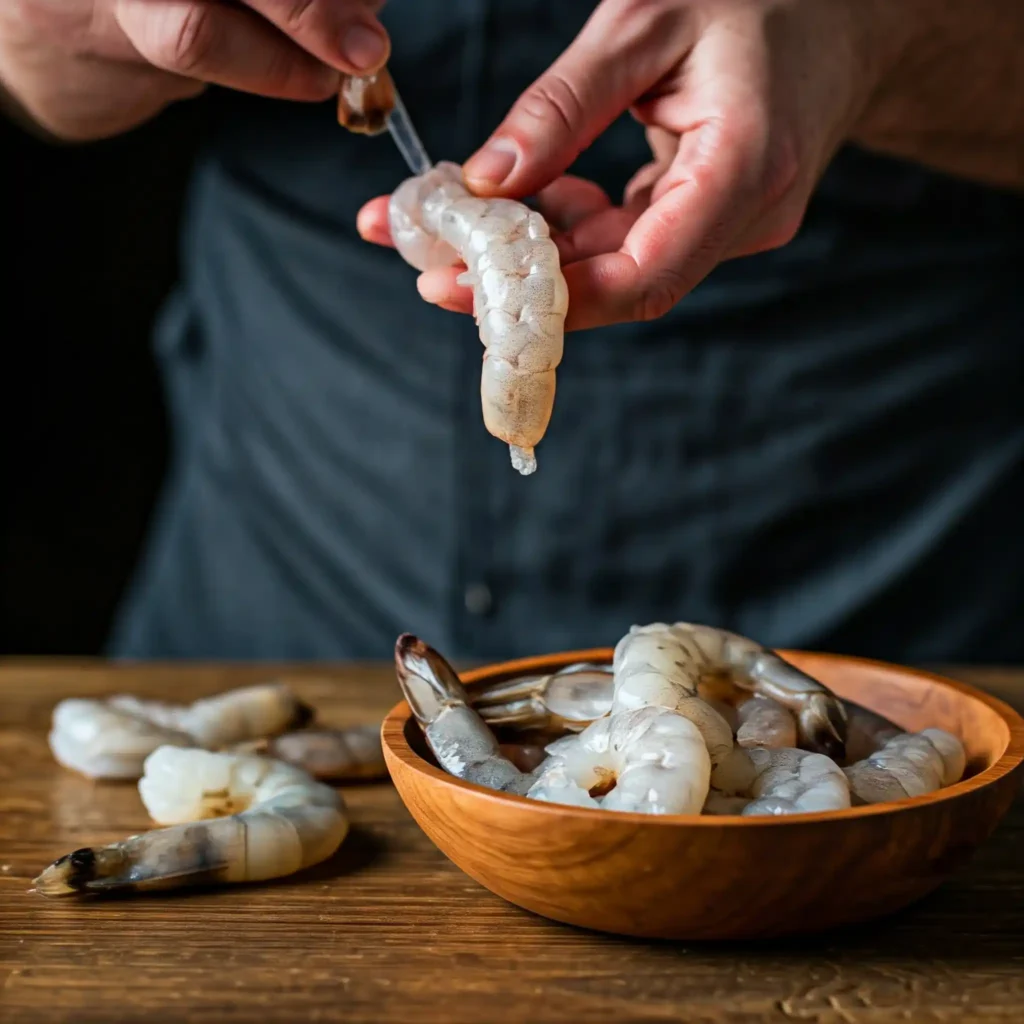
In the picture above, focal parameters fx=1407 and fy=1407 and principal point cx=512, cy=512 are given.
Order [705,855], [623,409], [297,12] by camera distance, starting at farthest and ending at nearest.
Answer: [623,409] < [297,12] < [705,855]

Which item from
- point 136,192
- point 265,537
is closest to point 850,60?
point 265,537

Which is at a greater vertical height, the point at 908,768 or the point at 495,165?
the point at 495,165

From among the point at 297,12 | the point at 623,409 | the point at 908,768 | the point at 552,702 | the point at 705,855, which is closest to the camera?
the point at 705,855

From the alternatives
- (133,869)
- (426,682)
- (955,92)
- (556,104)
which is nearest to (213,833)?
(133,869)

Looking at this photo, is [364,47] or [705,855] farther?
[364,47]

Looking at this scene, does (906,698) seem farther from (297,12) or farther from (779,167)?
(297,12)

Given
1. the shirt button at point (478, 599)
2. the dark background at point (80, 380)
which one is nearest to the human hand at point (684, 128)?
the shirt button at point (478, 599)

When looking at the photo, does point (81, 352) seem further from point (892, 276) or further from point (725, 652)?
point (725, 652)

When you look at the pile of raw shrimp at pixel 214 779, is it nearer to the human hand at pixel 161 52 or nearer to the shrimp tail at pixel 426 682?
the shrimp tail at pixel 426 682
